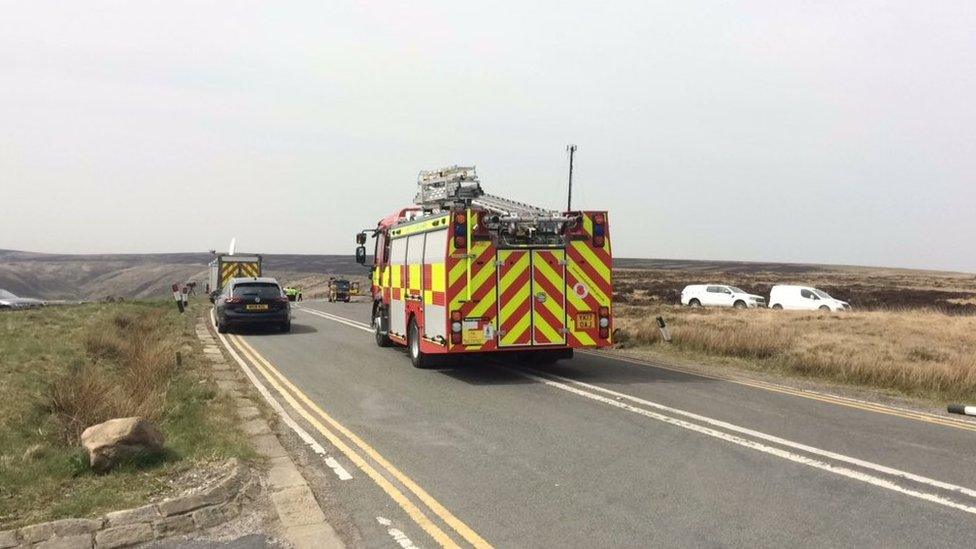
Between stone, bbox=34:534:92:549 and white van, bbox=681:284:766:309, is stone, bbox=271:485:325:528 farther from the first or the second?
white van, bbox=681:284:766:309

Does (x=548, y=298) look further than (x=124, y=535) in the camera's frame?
Yes

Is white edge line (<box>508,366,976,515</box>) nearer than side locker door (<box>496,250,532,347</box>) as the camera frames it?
Yes

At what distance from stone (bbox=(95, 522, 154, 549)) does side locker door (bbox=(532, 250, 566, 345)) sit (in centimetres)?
747

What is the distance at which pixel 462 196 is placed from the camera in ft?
49.0

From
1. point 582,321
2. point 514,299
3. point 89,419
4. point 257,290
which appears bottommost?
point 89,419

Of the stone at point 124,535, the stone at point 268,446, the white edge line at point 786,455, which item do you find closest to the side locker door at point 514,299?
the white edge line at point 786,455

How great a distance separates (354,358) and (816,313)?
21.5m

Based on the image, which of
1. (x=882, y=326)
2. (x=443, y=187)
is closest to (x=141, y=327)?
(x=443, y=187)

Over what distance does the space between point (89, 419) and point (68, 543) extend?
11.5 ft

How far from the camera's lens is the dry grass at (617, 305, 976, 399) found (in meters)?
11.3

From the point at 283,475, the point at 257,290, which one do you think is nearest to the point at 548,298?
the point at 283,475

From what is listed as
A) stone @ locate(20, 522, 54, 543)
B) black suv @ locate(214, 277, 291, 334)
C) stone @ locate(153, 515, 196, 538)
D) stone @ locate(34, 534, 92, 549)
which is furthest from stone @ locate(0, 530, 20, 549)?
black suv @ locate(214, 277, 291, 334)

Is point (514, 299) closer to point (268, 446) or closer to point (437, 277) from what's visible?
point (437, 277)

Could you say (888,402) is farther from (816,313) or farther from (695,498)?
(816,313)
